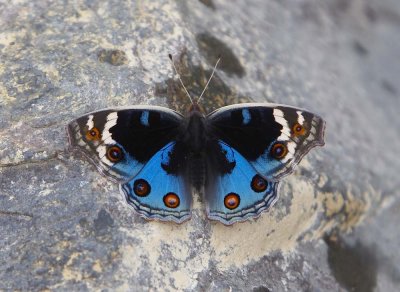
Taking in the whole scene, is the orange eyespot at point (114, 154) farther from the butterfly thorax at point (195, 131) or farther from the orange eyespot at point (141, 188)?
the butterfly thorax at point (195, 131)

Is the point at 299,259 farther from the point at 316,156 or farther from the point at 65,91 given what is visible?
the point at 65,91

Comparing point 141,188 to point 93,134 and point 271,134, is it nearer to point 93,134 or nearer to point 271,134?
point 93,134

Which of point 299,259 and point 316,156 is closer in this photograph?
point 299,259

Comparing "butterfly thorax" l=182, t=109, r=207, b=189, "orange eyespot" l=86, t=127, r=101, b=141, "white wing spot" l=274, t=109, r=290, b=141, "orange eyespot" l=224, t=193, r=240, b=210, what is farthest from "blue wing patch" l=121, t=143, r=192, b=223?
"white wing spot" l=274, t=109, r=290, b=141

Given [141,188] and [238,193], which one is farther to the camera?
[238,193]

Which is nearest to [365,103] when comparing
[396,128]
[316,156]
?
[396,128]

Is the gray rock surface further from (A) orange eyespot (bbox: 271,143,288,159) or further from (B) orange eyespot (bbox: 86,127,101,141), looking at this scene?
(A) orange eyespot (bbox: 271,143,288,159)

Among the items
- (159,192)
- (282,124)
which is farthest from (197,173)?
(282,124)
